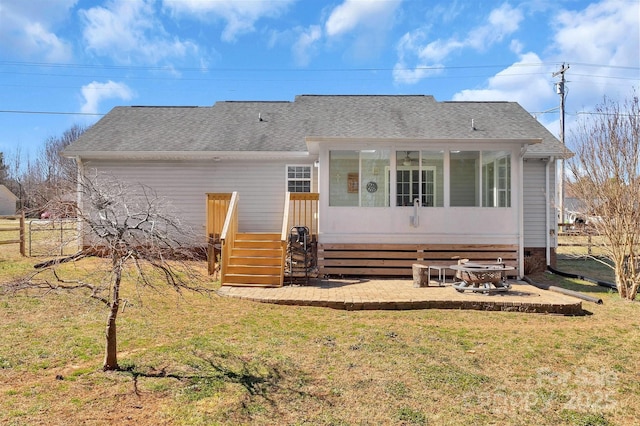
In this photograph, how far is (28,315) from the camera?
583 centimetres

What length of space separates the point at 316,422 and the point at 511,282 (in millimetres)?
7429

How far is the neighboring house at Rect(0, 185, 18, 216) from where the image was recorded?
131 feet

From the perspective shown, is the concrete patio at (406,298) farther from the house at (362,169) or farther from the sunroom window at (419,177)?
the sunroom window at (419,177)

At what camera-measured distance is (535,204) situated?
464 inches

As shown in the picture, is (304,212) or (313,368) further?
(304,212)

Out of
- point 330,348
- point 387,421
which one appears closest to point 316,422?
point 387,421

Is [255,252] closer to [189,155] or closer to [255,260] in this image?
[255,260]

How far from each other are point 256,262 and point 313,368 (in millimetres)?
4858

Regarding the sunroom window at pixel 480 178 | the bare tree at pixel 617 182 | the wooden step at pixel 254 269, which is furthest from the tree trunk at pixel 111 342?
the bare tree at pixel 617 182

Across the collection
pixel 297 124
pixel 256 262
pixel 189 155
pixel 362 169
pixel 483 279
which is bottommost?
pixel 483 279

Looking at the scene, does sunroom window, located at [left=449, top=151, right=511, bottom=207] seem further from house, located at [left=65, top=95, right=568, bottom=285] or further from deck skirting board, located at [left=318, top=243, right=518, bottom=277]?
deck skirting board, located at [left=318, top=243, right=518, bottom=277]

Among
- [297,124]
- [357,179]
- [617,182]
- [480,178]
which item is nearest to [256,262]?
[357,179]

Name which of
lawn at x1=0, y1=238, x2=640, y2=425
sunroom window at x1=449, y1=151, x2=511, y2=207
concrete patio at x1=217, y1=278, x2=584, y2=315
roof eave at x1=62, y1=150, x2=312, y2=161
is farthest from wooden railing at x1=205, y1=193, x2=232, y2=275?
sunroom window at x1=449, y1=151, x2=511, y2=207

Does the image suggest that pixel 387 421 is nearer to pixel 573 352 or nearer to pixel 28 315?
pixel 573 352
